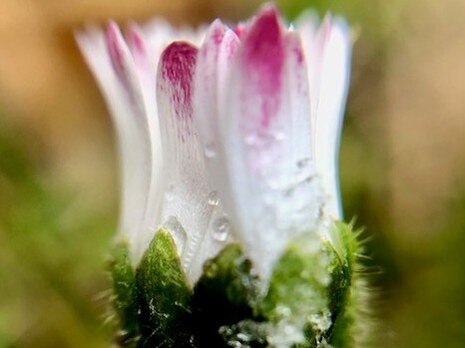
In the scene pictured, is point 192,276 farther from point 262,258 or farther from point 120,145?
point 120,145

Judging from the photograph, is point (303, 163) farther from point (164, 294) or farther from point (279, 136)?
point (164, 294)

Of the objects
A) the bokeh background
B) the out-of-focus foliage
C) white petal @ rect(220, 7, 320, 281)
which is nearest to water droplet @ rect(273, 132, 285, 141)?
white petal @ rect(220, 7, 320, 281)

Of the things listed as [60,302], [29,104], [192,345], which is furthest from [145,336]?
[29,104]

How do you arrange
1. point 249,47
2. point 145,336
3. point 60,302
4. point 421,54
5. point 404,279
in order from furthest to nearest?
point 421,54 < point 404,279 < point 60,302 < point 145,336 < point 249,47

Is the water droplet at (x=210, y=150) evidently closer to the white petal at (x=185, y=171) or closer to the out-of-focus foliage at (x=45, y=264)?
the white petal at (x=185, y=171)

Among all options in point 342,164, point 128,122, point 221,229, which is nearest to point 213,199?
point 221,229

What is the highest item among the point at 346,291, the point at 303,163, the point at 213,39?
the point at 213,39
